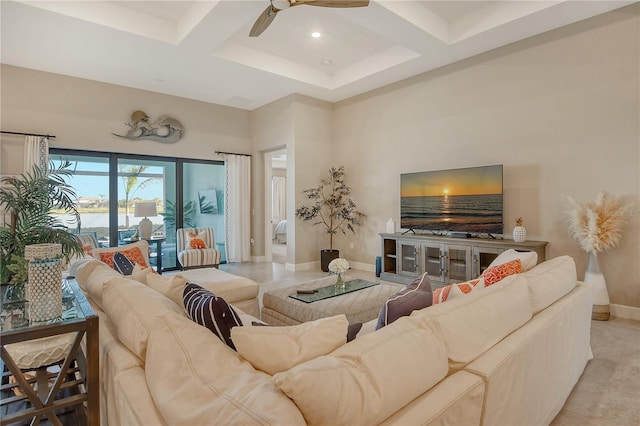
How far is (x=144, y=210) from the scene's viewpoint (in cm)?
588

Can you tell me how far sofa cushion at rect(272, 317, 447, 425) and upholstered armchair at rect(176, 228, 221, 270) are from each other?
494 centimetres

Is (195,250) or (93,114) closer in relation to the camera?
(93,114)

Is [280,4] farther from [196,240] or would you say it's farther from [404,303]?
[196,240]

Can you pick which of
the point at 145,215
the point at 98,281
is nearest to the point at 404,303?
the point at 98,281

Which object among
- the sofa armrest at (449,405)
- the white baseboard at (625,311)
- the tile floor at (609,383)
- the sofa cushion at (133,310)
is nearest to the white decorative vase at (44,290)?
the sofa cushion at (133,310)

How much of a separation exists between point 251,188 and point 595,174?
5.65m

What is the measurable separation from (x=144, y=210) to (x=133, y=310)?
5.05 m

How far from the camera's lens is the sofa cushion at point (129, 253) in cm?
370

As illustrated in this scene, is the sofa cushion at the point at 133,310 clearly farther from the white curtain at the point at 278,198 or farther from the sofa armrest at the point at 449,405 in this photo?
the white curtain at the point at 278,198

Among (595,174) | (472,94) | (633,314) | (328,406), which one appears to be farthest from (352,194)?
(328,406)

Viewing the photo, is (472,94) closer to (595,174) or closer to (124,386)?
(595,174)

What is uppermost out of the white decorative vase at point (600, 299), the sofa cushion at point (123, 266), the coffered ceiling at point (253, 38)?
the coffered ceiling at point (253, 38)

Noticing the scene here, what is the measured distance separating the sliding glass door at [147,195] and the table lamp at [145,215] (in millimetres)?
17

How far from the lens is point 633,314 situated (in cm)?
361
